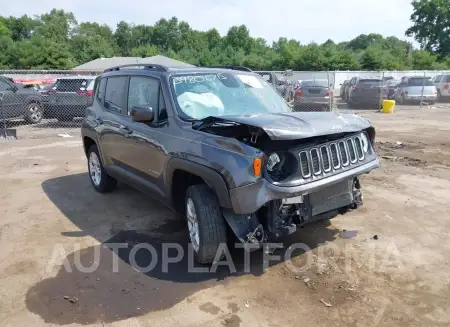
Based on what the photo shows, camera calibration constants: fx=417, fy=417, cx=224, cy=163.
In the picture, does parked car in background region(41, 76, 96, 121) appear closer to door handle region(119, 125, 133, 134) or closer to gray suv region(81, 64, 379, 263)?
door handle region(119, 125, 133, 134)

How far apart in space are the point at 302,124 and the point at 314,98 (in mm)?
13082

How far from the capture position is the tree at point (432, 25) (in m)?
55.2

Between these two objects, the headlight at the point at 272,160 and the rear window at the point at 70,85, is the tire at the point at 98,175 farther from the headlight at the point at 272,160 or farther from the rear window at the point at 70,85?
the rear window at the point at 70,85

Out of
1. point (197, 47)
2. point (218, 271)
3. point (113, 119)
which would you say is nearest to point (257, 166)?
point (218, 271)

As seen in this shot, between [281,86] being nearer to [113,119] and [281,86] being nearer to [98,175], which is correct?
[98,175]

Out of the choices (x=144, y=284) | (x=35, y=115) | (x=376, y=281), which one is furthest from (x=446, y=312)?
(x=35, y=115)

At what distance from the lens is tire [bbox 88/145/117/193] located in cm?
626

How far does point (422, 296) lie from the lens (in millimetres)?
3465

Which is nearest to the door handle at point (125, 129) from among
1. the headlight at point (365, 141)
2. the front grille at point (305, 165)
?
the front grille at point (305, 165)

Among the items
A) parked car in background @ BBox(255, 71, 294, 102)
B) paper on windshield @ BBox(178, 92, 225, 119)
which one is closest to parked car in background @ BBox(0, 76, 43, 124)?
parked car in background @ BBox(255, 71, 294, 102)

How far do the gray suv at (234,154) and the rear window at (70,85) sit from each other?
954 centimetres

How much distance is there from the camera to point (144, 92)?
16.0ft

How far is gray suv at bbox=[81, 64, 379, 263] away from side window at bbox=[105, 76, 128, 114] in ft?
0.42

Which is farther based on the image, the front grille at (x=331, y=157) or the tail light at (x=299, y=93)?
the tail light at (x=299, y=93)
